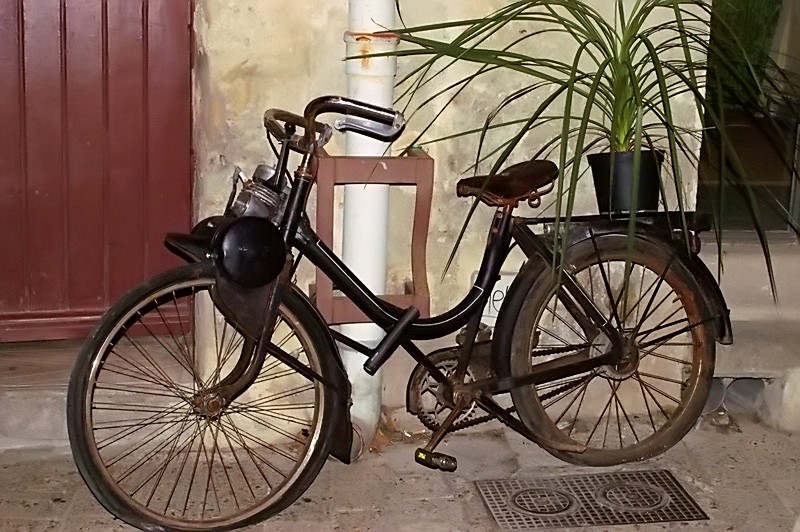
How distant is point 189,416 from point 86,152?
87 centimetres

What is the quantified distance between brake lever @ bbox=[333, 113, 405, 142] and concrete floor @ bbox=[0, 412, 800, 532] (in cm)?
98

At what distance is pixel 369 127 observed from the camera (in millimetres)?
2637

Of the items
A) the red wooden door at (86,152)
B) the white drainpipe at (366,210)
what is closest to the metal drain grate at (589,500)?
the white drainpipe at (366,210)

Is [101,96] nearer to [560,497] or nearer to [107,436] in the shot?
[107,436]

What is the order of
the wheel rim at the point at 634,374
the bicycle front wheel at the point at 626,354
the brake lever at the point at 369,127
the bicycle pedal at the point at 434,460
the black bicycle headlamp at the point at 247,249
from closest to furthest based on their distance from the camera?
the black bicycle headlamp at the point at 247,249, the brake lever at the point at 369,127, the bicycle pedal at the point at 434,460, the bicycle front wheel at the point at 626,354, the wheel rim at the point at 634,374

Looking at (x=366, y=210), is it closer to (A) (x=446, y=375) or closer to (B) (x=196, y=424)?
(A) (x=446, y=375)

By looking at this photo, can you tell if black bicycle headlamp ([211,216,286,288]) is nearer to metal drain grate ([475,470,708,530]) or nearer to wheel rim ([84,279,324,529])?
wheel rim ([84,279,324,529])

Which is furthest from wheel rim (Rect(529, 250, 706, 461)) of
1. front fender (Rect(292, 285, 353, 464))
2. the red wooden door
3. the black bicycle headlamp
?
the red wooden door

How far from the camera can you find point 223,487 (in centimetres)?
291

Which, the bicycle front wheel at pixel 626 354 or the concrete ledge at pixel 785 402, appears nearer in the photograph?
the bicycle front wheel at pixel 626 354

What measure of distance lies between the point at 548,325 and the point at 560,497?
0.60 meters

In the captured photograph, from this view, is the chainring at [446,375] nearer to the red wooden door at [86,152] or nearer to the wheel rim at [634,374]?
the wheel rim at [634,374]

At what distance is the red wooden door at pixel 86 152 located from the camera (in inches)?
123

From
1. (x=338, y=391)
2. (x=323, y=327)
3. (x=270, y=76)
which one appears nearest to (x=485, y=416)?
(x=338, y=391)
